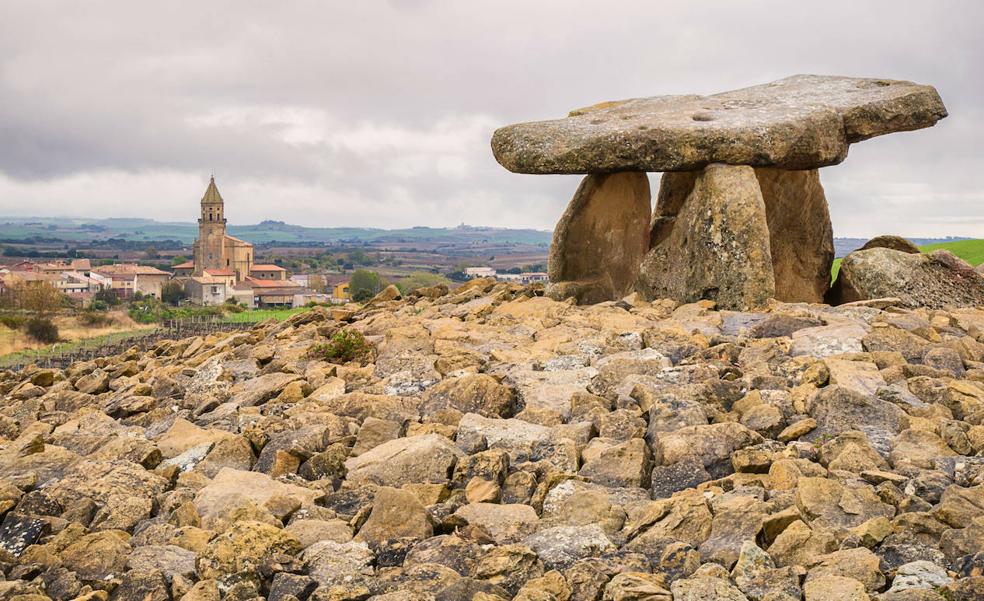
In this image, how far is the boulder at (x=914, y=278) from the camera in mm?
18375

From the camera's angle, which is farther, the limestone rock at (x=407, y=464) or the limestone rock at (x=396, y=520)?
the limestone rock at (x=407, y=464)

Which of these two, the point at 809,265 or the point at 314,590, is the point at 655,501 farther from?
the point at 809,265

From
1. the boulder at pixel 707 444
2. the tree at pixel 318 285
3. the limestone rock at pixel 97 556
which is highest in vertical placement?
the boulder at pixel 707 444

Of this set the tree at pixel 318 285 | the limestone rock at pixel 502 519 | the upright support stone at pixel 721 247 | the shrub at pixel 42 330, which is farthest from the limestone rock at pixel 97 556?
the tree at pixel 318 285

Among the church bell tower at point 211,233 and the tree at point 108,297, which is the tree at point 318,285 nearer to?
the tree at point 108,297

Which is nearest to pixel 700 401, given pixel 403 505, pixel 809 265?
pixel 403 505

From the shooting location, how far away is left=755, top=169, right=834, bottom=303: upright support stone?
2081 centimetres

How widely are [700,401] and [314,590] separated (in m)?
5.19

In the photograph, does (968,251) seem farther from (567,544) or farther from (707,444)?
(567,544)

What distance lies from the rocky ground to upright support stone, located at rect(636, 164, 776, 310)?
Result: 1.79 meters

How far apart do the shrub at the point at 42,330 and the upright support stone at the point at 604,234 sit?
5311 cm

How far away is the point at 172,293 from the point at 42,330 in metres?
57.6

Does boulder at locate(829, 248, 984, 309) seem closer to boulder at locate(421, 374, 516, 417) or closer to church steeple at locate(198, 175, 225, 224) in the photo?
boulder at locate(421, 374, 516, 417)

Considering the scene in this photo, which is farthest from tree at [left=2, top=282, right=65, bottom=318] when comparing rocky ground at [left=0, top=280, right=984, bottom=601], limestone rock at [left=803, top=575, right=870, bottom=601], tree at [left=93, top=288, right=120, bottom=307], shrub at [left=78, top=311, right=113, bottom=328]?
limestone rock at [left=803, top=575, right=870, bottom=601]
